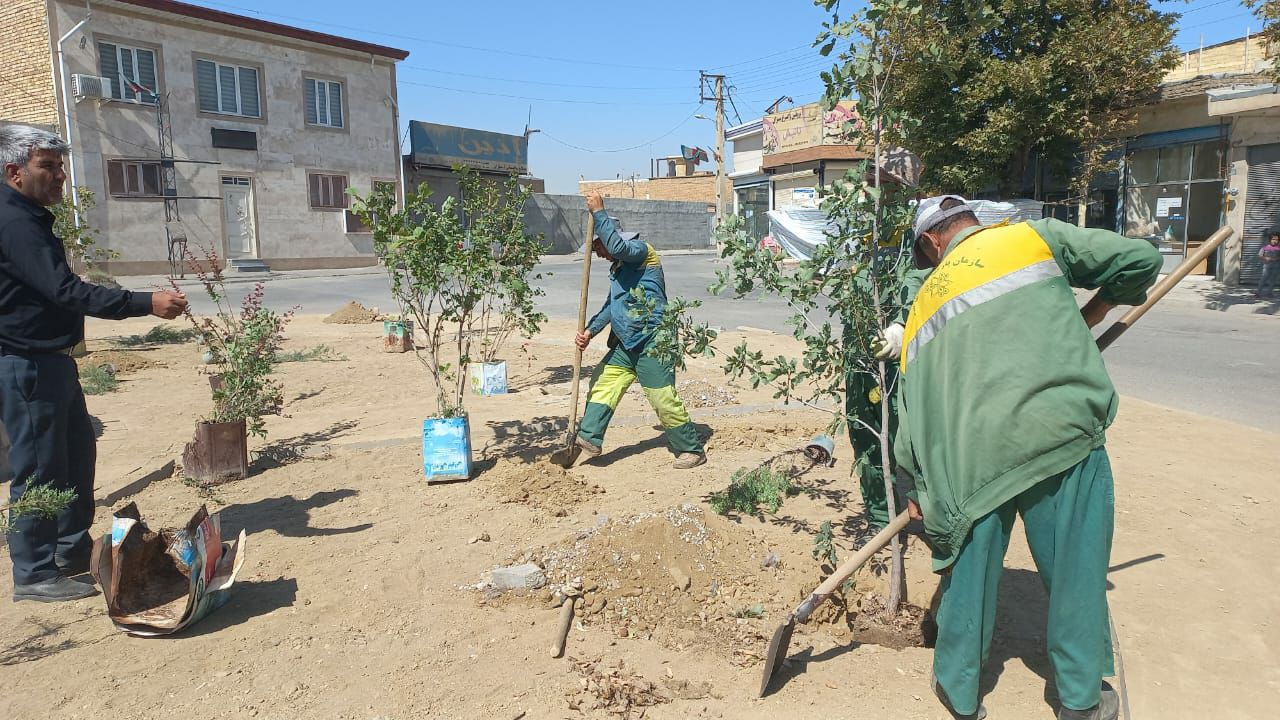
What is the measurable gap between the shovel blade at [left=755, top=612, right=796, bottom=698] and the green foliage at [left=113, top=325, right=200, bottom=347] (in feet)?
32.8

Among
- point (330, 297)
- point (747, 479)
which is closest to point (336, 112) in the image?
point (330, 297)

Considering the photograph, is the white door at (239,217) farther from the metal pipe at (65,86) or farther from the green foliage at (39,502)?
the green foliage at (39,502)

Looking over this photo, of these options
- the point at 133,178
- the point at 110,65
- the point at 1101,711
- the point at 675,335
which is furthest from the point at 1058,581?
the point at 110,65

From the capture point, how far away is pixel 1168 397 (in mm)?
7270

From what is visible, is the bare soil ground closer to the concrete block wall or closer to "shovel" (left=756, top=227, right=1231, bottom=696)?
"shovel" (left=756, top=227, right=1231, bottom=696)

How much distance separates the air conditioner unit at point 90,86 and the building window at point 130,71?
56 centimetres

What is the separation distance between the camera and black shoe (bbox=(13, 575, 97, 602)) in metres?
3.46

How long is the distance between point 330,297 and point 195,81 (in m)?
11.7

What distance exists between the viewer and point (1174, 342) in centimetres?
1042

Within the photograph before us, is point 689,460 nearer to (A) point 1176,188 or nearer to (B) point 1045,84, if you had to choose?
(B) point 1045,84

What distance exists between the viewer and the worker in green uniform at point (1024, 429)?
2373 millimetres

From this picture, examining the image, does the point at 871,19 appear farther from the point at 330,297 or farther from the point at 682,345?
the point at 330,297

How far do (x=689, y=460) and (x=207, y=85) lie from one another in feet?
84.7

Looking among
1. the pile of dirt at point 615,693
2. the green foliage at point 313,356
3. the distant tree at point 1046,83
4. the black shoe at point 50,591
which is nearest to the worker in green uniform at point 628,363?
the pile of dirt at point 615,693
